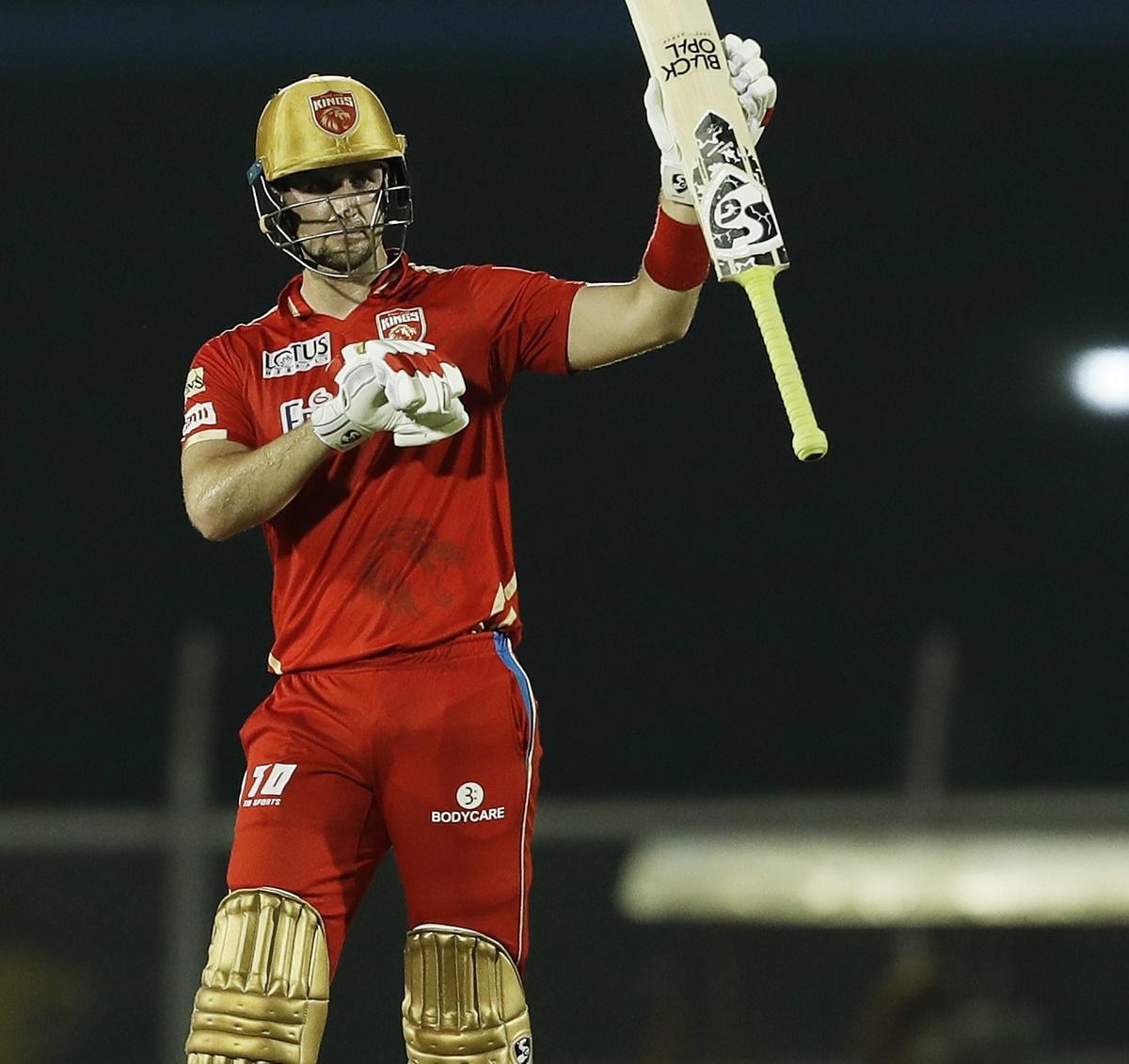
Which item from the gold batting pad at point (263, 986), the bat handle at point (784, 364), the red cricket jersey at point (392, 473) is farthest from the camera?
the red cricket jersey at point (392, 473)

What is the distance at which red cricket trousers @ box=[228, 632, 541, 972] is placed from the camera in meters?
2.13

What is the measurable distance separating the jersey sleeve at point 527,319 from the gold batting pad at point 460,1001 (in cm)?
65

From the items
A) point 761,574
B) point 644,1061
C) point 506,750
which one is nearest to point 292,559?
point 506,750

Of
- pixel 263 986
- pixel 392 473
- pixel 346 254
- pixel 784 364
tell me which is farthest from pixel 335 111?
pixel 263 986

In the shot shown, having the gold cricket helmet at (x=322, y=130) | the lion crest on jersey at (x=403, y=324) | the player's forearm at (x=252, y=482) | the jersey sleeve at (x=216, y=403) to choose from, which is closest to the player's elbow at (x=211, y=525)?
the player's forearm at (x=252, y=482)

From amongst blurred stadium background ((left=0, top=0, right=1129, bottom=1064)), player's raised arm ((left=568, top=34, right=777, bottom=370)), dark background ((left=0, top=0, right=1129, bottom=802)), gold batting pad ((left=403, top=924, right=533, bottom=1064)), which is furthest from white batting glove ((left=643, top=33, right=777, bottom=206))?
dark background ((left=0, top=0, right=1129, bottom=802))

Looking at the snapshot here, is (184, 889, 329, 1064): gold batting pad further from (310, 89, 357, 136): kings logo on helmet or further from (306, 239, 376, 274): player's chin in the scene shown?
(310, 89, 357, 136): kings logo on helmet

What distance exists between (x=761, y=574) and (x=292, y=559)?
2.87m

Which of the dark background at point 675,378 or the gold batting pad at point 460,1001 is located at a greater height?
the dark background at point 675,378

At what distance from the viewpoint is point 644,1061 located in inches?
175

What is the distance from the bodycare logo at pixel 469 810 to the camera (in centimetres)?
215

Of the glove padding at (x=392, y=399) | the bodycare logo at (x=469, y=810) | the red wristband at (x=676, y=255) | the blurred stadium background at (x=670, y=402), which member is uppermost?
the blurred stadium background at (x=670, y=402)

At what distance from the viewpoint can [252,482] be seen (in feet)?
6.91

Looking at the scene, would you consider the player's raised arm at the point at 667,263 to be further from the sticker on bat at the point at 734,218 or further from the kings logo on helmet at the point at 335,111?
the kings logo on helmet at the point at 335,111
